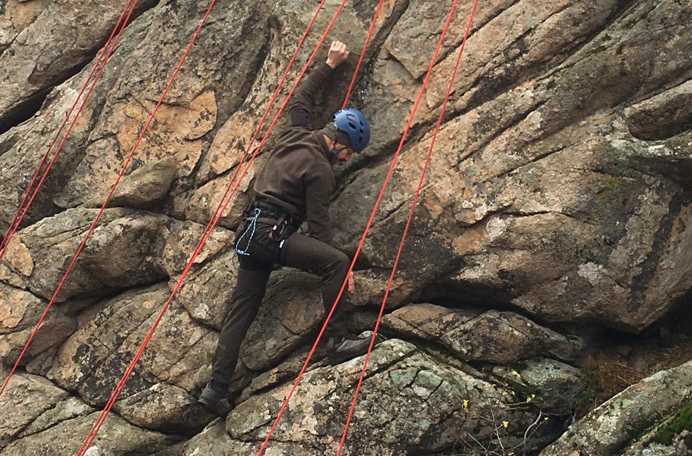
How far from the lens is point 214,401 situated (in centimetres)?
1033

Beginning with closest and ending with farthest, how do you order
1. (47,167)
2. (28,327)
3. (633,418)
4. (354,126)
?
Result: (633,418), (354,126), (28,327), (47,167)

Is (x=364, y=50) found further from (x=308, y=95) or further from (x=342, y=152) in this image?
(x=342, y=152)

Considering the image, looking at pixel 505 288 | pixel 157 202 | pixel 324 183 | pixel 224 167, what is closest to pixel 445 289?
pixel 505 288

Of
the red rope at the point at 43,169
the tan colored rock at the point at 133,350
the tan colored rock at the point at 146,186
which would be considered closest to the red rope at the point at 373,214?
the tan colored rock at the point at 133,350

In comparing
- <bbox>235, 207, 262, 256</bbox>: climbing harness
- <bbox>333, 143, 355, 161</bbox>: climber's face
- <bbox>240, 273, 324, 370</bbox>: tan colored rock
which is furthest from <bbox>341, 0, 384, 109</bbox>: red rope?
<bbox>240, 273, 324, 370</bbox>: tan colored rock

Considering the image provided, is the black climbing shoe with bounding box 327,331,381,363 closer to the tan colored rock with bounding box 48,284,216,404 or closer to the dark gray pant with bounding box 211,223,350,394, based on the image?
the dark gray pant with bounding box 211,223,350,394

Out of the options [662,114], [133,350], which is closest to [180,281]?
[133,350]

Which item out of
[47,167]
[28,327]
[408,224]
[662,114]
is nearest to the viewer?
[662,114]

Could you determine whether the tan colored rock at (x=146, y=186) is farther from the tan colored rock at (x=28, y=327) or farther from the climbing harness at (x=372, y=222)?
the climbing harness at (x=372, y=222)

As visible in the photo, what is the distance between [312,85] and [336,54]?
511 millimetres

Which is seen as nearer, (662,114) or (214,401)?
(662,114)

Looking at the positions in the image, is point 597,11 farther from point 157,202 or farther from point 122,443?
point 122,443

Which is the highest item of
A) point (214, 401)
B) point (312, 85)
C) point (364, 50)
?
point (364, 50)

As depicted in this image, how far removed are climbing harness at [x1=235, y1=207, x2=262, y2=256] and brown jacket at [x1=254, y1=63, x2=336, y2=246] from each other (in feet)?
0.73
